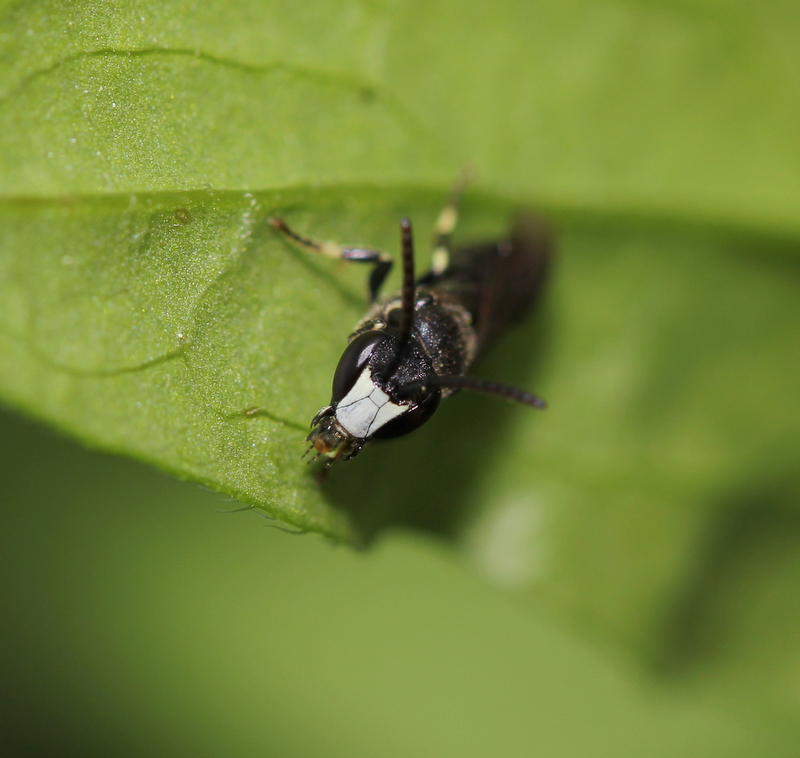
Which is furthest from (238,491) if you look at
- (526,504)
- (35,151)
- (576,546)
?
(576,546)

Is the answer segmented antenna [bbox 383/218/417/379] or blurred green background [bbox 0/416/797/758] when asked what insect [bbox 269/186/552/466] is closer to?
segmented antenna [bbox 383/218/417/379]

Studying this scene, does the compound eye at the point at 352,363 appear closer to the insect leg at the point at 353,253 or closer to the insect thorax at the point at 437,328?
the insect thorax at the point at 437,328

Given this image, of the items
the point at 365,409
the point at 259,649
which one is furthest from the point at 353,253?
the point at 259,649

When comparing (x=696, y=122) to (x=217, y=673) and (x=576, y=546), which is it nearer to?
(x=576, y=546)

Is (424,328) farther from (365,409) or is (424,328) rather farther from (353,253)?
(365,409)

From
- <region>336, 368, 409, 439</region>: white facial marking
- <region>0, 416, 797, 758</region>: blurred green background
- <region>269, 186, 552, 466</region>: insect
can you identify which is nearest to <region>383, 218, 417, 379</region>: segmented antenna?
<region>269, 186, 552, 466</region>: insect

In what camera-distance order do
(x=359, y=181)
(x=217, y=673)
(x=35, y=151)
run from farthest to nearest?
(x=217, y=673)
(x=359, y=181)
(x=35, y=151)

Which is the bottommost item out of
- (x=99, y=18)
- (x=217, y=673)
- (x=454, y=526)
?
(x=217, y=673)
